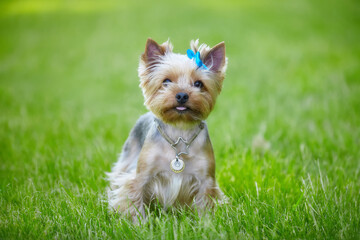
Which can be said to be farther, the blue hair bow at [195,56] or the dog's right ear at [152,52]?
the dog's right ear at [152,52]

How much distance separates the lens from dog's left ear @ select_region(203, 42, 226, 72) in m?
3.63

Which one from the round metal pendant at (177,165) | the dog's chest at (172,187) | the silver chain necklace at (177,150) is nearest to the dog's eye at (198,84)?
the silver chain necklace at (177,150)

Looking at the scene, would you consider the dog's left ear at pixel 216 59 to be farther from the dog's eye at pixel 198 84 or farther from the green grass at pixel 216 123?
the green grass at pixel 216 123

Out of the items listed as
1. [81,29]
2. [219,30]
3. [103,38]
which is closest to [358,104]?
[219,30]

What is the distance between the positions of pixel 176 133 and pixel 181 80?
21.6 inches

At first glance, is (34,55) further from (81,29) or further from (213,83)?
(213,83)

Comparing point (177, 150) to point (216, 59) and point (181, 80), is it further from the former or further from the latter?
point (216, 59)

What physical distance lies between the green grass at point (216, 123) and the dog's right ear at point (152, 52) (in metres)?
1.54

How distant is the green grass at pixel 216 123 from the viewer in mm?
3184

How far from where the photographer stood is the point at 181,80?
11.5 ft

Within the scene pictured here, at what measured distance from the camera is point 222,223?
10.3 ft

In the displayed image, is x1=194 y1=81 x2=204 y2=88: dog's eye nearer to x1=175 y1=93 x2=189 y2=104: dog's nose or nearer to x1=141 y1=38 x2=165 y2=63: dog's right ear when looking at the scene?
x1=175 y1=93 x2=189 y2=104: dog's nose

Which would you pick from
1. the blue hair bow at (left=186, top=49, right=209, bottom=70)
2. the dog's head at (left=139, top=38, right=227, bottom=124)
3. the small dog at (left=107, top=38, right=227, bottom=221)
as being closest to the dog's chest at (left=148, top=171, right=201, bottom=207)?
the small dog at (left=107, top=38, right=227, bottom=221)

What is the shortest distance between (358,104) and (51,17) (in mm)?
18300
